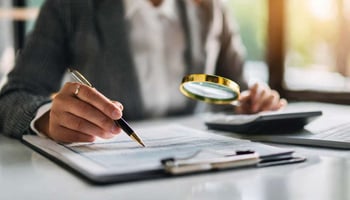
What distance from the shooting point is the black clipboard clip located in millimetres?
665

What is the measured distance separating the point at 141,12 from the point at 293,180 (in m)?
0.89

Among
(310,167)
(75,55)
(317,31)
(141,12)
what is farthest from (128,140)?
(317,31)

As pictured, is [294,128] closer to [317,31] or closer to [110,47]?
[110,47]

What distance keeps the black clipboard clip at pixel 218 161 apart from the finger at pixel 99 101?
0.48 ft

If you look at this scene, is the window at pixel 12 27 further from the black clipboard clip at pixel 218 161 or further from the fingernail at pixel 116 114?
the black clipboard clip at pixel 218 161

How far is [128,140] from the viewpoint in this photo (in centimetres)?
87

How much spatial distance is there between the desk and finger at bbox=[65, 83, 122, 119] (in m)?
0.12

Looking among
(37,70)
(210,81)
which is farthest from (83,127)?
(37,70)

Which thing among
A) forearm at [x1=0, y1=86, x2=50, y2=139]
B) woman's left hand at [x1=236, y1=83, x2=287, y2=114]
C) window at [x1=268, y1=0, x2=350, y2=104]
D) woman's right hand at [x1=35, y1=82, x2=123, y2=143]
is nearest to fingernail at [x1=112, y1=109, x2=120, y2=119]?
woman's right hand at [x1=35, y1=82, x2=123, y2=143]

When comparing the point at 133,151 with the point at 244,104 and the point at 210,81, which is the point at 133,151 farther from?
the point at 244,104

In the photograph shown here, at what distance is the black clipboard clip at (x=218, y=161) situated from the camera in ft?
2.18

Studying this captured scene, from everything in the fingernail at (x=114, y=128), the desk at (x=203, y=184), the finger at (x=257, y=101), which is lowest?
the desk at (x=203, y=184)

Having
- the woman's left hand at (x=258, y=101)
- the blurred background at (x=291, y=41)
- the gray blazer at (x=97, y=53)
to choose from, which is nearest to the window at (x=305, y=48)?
the blurred background at (x=291, y=41)

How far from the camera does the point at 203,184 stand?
0.63 metres
